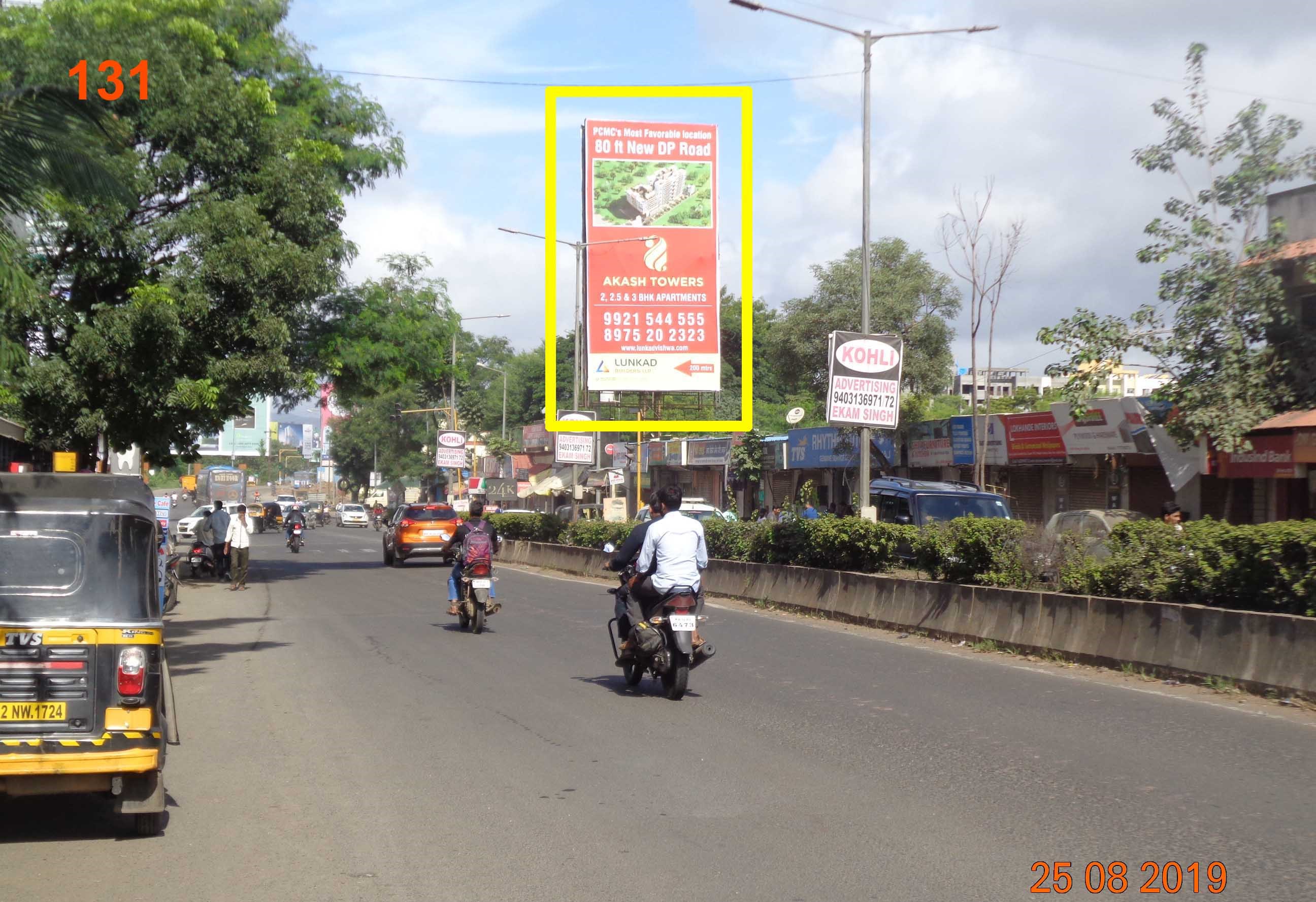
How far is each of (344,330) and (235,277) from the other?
34.9ft

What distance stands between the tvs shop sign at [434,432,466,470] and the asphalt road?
33227 mm

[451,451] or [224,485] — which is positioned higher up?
[451,451]

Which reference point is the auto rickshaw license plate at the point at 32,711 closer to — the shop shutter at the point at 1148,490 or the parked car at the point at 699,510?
the parked car at the point at 699,510

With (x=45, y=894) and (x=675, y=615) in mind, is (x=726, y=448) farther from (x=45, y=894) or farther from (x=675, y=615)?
(x=45, y=894)

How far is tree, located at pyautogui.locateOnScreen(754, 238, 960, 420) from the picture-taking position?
4697 cm

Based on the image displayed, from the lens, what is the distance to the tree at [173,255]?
17594 millimetres

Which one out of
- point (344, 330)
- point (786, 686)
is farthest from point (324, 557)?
point (786, 686)

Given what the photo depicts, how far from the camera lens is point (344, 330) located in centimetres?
2967

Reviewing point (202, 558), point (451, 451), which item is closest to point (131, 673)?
point (202, 558)

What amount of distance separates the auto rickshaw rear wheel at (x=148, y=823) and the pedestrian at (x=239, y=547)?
19.2 m

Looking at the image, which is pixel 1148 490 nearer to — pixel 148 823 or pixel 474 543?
pixel 474 543

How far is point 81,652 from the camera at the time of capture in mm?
6270

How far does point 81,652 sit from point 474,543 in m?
10.2

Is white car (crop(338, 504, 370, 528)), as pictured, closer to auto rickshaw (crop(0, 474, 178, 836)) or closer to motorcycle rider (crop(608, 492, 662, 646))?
motorcycle rider (crop(608, 492, 662, 646))
